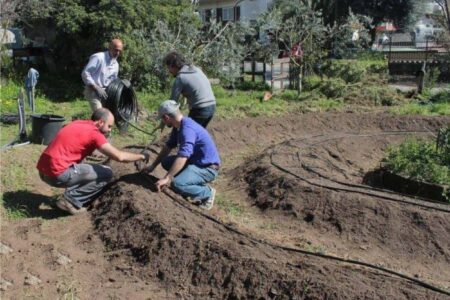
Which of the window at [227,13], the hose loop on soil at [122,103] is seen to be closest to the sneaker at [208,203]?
the hose loop on soil at [122,103]

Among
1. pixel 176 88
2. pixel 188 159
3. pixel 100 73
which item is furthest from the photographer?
pixel 100 73

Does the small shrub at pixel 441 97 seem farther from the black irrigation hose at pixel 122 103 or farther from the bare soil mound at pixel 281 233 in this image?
the black irrigation hose at pixel 122 103

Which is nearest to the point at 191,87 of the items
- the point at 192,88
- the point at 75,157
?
the point at 192,88

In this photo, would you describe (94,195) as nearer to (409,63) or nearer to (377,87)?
(377,87)

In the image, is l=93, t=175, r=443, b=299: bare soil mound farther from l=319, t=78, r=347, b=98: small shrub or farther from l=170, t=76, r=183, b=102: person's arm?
l=319, t=78, r=347, b=98: small shrub

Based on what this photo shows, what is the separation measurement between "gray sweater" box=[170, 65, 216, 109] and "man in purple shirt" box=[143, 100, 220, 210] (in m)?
1.04

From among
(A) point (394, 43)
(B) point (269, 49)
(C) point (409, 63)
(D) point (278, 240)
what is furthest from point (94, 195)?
(A) point (394, 43)

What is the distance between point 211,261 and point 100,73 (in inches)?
197

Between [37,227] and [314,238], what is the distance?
2.87 metres

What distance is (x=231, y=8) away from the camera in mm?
40500

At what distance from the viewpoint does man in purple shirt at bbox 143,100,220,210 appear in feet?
19.5

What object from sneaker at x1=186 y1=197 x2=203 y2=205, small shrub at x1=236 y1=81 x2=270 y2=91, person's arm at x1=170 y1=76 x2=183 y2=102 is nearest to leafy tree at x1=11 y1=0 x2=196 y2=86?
small shrub at x1=236 y1=81 x2=270 y2=91

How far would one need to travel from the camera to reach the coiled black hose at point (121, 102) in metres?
8.94

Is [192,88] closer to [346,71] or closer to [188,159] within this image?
[188,159]
